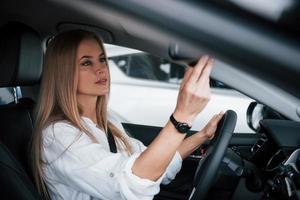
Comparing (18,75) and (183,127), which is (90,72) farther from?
(183,127)

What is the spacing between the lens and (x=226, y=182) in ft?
6.33

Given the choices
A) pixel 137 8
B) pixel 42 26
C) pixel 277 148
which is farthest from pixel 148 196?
pixel 42 26

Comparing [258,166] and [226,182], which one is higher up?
[258,166]

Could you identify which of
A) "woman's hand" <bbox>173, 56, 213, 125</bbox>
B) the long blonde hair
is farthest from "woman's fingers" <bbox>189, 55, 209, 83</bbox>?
the long blonde hair

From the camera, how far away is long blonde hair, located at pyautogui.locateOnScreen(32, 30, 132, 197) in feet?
5.71

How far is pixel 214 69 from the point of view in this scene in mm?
1108

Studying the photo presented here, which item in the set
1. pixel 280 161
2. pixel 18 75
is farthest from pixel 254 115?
pixel 18 75

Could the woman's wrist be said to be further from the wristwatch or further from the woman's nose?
the woman's nose

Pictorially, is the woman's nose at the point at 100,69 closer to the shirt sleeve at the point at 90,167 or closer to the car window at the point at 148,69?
the shirt sleeve at the point at 90,167

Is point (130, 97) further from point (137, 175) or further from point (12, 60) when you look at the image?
point (137, 175)

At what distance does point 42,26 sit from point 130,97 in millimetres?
3169

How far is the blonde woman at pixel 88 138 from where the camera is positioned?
1407 mm

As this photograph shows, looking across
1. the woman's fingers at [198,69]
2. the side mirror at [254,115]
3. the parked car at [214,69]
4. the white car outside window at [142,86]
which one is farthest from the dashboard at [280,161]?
the white car outside window at [142,86]

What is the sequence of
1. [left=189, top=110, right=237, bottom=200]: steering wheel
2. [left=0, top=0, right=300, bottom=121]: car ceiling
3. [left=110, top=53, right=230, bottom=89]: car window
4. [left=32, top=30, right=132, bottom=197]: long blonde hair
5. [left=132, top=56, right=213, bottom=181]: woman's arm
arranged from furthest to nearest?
1. [left=110, top=53, right=230, bottom=89]: car window
2. [left=32, top=30, right=132, bottom=197]: long blonde hair
3. [left=189, top=110, right=237, bottom=200]: steering wheel
4. [left=132, top=56, right=213, bottom=181]: woman's arm
5. [left=0, top=0, right=300, bottom=121]: car ceiling
